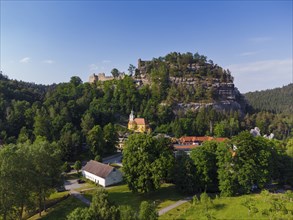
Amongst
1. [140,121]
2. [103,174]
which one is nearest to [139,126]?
[140,121]

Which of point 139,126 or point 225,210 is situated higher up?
point 139,126

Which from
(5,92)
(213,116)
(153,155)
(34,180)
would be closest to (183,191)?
(153,155)

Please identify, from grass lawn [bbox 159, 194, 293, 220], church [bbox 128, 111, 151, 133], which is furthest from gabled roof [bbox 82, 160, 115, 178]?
church [bbox 128, 111, 151, 133]

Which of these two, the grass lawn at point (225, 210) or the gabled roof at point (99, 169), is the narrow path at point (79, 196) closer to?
the gabled roof at point (99, 169)

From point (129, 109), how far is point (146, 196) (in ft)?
183

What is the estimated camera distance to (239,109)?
318 feet

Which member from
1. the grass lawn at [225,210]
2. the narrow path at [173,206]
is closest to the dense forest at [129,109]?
the narrow path at [173,206]

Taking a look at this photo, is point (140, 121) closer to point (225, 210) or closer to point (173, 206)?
point (173, 206)

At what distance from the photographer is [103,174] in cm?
4253

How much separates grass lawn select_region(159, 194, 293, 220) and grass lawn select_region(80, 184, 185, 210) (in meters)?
2.81

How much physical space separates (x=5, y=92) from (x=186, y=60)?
64.4 m

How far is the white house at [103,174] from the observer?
42219 mm

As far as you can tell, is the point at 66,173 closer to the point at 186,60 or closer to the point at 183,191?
the point at 183,191

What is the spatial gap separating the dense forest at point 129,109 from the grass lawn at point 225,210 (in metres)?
29.6
